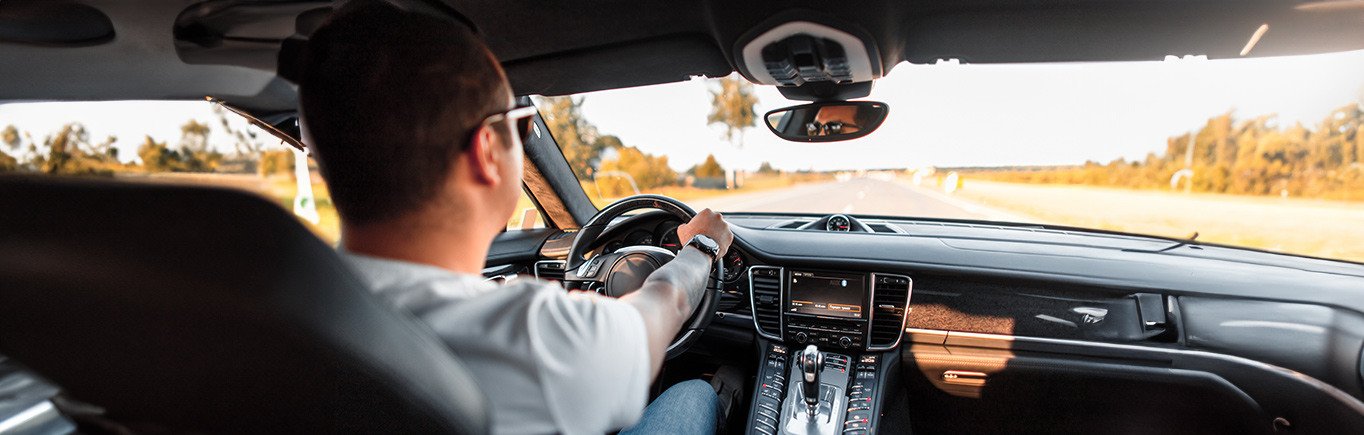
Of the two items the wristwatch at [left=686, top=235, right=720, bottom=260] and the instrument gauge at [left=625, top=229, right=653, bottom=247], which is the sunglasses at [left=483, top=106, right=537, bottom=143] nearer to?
the wristwatch at [left=686, top=235, right=720, bottom=260]

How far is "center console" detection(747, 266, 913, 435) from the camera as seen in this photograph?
10.2ft

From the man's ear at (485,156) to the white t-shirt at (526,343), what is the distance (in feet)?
0.61

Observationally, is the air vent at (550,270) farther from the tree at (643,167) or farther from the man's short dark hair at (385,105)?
the man's short dark hair at (385,105)

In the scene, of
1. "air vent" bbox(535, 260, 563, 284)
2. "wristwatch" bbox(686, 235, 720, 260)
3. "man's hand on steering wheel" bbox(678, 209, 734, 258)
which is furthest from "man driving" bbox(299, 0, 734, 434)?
"air vent" bbox(535, 260, 563, 284)

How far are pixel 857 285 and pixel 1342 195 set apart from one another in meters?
2.85

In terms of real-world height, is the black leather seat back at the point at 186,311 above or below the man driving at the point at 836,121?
below

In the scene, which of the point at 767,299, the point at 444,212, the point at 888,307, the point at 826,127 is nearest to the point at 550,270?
the point at 767,299

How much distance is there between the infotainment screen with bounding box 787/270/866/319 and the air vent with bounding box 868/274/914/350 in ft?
0.25

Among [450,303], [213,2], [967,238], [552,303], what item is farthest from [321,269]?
[967,238]

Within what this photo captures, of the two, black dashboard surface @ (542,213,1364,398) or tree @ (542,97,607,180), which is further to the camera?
tree @ (542,97,607,180)

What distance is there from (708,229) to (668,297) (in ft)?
3.00

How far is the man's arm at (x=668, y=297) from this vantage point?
45.8 inches

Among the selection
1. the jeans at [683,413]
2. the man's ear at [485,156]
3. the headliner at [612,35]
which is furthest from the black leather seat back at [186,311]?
the jeans at [683,413]

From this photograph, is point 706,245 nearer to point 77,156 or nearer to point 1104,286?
point 1104,286
